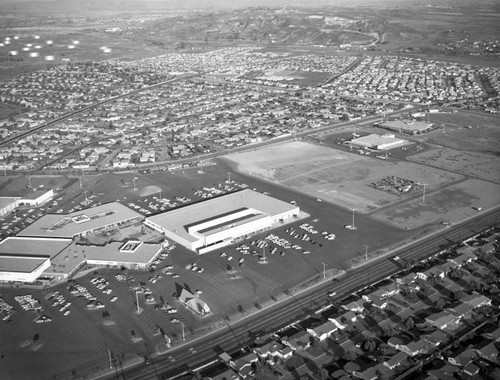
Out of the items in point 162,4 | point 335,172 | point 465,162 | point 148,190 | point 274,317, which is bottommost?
point 465,162

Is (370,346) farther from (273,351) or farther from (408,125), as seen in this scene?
(408,125)

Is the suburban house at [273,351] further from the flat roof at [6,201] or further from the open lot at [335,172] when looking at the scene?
the flat roof at [6,201]

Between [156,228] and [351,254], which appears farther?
[156,228]

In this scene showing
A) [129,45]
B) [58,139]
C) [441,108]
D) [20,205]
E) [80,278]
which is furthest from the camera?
[129,45]

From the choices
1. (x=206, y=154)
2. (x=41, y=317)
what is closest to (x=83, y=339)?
(x=41, y=317)

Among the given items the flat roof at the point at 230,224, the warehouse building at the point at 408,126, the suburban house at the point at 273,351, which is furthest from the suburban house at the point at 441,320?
the warehouse building at the point at 408,126

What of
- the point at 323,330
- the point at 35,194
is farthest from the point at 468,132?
the point at 35,194

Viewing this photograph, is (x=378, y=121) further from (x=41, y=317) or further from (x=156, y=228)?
(x=41, y=317)
